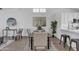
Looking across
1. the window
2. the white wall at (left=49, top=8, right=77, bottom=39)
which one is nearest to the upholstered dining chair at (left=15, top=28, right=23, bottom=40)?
the window

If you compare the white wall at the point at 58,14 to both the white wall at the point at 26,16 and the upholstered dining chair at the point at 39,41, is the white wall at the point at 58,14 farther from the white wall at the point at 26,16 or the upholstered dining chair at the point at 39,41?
the upholstered dining chair at the point at 39,41

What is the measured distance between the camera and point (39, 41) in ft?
11.4

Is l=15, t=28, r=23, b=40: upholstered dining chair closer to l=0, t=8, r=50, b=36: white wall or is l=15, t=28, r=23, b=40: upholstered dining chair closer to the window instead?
l=0, t=8, r=50, b=36: white wall

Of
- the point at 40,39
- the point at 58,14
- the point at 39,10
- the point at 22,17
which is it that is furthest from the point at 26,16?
the point at 58,14

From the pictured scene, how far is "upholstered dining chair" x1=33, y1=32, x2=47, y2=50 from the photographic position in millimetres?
3447

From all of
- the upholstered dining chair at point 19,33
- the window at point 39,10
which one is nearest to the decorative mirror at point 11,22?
the upholstered dining chair at point 19,33

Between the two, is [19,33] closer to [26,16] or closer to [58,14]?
[26,16]
